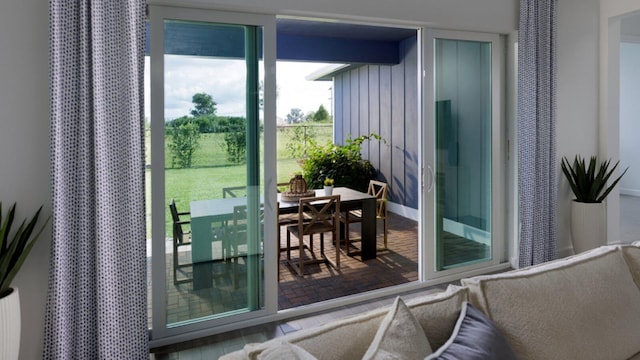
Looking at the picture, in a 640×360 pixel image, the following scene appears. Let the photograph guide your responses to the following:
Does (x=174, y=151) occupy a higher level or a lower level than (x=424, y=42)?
lower

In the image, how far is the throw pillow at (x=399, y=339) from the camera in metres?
1.11

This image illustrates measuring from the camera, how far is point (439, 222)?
3.81m

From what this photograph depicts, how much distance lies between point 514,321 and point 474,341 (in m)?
0.33

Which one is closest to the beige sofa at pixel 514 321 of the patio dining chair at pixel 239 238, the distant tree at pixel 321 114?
the patio dining chair at pixel 239 238

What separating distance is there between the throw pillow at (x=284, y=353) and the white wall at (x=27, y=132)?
78.4 inches

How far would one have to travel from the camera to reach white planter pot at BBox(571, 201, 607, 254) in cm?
398

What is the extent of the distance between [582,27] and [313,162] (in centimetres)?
451

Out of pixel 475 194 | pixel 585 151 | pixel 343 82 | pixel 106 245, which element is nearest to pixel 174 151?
pixel 106 245

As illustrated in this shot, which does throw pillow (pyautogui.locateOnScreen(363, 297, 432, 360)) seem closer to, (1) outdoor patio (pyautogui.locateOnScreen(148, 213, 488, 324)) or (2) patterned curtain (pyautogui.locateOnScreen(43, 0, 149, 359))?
(2) patterned curtain (pyautogui.locateOnScreen(43, 0, 149, 359))

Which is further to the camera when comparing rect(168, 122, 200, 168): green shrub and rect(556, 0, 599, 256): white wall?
rect(556, 0, 599, 256): white wall

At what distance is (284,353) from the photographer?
1.03 metres

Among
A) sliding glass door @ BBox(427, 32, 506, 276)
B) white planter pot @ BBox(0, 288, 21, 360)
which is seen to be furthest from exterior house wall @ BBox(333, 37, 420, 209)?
white planter pot @ BBox(0, 288, 21, 360)

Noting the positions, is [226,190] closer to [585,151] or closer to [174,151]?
A: [174,151]

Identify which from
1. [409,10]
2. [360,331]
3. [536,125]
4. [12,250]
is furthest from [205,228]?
[536,125]
